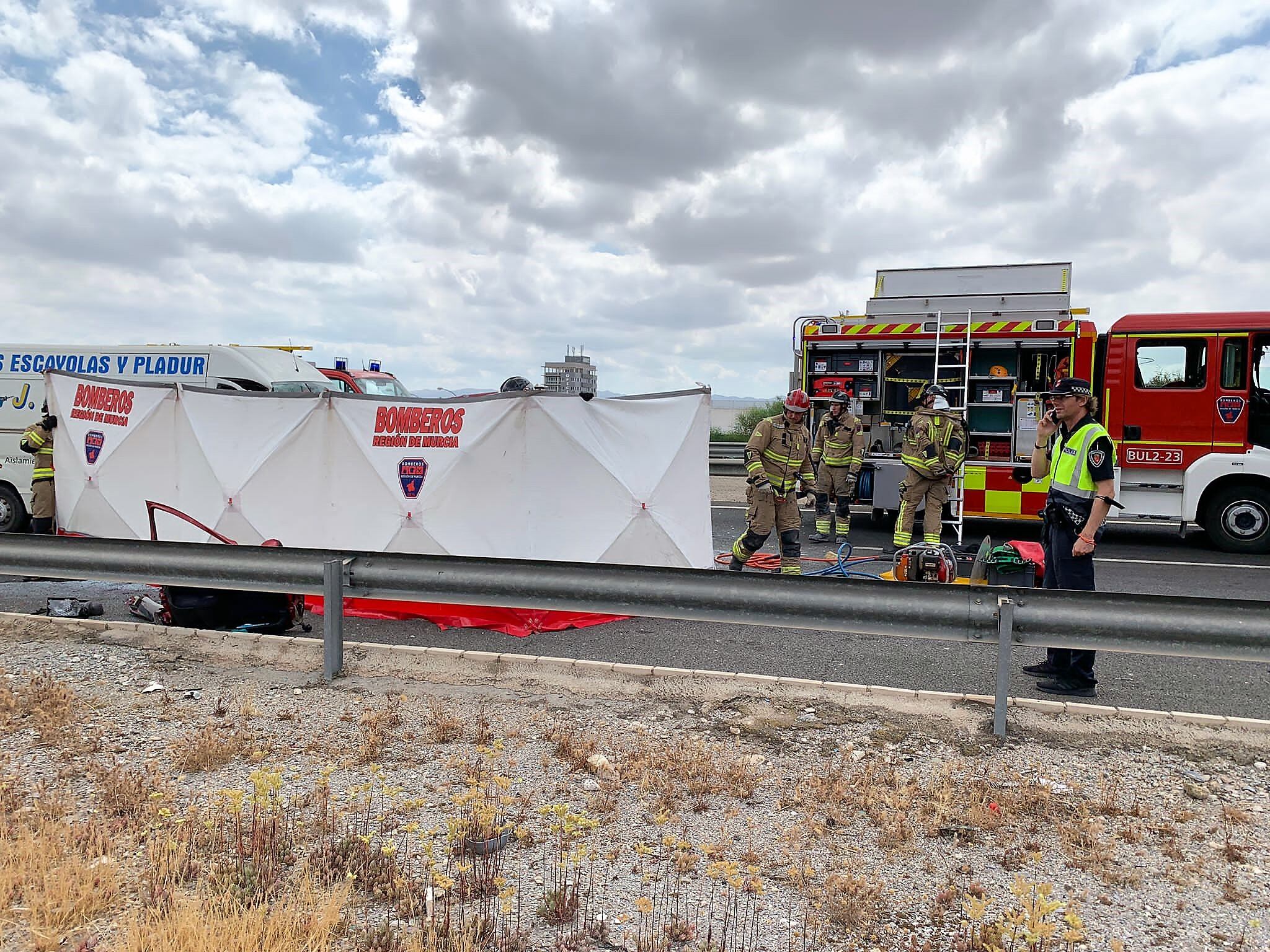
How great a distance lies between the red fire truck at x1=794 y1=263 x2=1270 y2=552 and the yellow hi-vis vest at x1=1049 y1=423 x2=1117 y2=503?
5.45 m

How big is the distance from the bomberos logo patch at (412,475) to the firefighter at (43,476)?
173 inches

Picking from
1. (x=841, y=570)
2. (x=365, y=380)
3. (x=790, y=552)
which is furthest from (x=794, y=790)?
(x=365, y=380)

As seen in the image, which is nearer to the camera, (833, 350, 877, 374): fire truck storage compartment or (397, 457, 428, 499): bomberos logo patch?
(397, 457, 428, 499): bomberos logo patch

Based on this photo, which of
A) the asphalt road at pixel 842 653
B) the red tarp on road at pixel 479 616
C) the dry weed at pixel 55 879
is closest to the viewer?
the dry weed at pixel 55 879

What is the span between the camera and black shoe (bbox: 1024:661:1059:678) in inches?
205

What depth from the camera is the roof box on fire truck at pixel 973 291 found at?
11344mm

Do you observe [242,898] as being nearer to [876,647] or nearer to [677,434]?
[876,647]

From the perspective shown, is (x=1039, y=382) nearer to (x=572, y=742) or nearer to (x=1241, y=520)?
(x=1241, y=520)

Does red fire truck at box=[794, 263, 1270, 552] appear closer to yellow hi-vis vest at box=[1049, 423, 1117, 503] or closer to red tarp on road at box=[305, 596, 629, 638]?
yellow hi-vis vest at box=[1049, 423, 1117, 503]

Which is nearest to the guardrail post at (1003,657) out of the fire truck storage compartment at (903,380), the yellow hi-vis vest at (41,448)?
the fire truck storage compartment at (903,380)

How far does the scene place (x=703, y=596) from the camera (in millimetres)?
4445

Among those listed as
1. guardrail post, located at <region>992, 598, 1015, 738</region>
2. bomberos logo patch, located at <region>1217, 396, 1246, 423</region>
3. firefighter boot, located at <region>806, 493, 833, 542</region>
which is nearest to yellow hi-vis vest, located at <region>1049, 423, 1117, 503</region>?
guardrail post, located at <region>992, 598, 1015, 738</region>

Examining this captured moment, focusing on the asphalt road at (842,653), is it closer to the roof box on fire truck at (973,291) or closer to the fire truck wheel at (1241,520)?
the fire truck wheel at (1241,520)

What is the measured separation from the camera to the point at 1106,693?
16.7 feet
